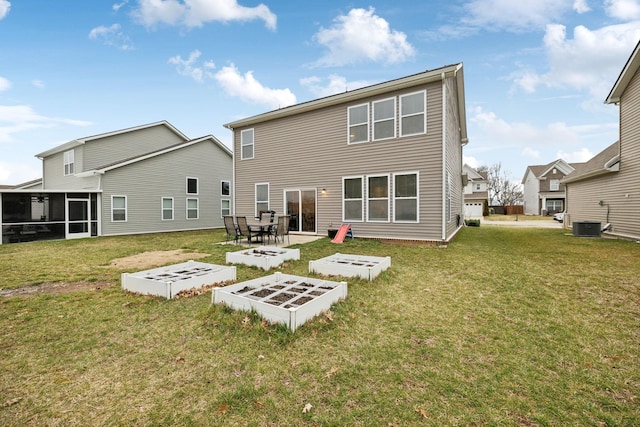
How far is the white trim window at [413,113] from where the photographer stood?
10000 mm

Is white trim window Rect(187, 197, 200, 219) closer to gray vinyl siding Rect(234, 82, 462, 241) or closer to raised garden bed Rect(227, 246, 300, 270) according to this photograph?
gray vinyl siding Rect(234, 82, 462, 241)

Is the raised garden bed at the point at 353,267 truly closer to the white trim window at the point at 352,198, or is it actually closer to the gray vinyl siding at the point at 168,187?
→ the white trim window at the point at 352,198

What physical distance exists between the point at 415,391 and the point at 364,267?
3.22m

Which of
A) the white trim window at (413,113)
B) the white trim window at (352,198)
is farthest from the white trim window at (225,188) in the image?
the white trim window at (413,113)

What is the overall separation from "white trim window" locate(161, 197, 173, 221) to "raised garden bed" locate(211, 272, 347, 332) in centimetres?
1641


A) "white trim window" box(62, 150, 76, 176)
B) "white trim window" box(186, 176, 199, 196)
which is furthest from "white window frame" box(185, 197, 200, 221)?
"white trim window" box(62, 150, 76, 176)

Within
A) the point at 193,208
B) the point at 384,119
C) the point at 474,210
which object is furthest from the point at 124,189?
the point at 474,210

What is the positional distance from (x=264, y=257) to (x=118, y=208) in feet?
47.1

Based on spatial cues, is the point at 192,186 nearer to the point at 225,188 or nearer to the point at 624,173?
the point at 225,188

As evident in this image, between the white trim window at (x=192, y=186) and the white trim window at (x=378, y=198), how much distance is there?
46.2 ft

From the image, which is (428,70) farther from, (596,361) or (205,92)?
(205,92)

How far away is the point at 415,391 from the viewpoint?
2.19 m

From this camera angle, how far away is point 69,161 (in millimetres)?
17781

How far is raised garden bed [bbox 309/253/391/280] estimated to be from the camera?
17.6ft
